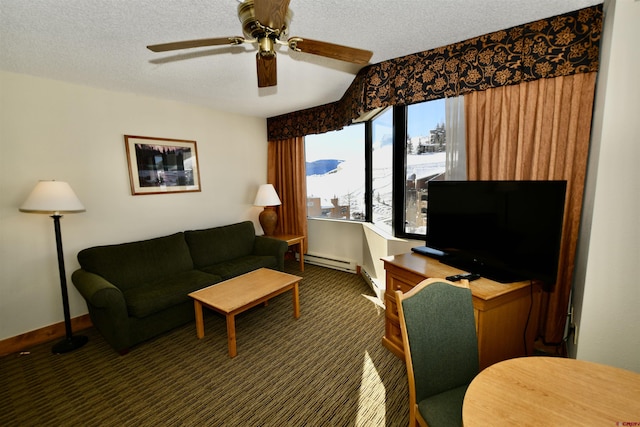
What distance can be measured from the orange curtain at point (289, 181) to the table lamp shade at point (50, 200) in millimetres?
2613

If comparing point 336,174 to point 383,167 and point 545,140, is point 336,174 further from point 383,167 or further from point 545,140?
point 545,140

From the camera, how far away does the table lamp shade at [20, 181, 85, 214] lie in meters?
2.14

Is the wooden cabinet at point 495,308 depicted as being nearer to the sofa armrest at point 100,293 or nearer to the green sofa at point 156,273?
the green sofa at point 156,273

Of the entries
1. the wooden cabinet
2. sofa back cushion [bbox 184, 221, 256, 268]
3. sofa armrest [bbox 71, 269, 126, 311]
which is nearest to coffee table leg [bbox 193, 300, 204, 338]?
sofa armrest [bbox 71, 269, 126, 311]

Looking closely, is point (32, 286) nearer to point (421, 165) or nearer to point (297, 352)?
point (297, 352)

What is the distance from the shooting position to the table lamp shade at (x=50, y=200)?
84.3 inches

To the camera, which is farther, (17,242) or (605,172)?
(17,242)

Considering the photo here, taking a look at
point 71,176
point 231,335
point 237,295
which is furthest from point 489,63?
point 71,176

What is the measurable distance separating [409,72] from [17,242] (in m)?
3.78

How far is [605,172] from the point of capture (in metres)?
1.39

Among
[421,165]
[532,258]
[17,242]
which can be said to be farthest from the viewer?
[421,165]

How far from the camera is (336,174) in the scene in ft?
13.3

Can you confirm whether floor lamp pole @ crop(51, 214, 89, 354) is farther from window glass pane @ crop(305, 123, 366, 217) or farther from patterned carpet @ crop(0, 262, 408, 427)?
window glass pane @ crop(305, 123, 366, 217)

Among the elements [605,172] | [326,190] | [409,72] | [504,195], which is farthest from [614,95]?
[326,190]
